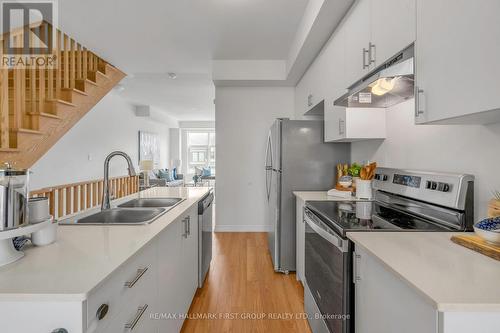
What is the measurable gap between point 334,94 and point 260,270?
6.38 ft

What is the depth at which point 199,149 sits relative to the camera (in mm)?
10758

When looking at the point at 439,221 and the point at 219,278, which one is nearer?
the point at 439,221

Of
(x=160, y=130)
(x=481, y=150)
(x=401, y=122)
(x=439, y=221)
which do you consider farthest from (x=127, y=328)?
(x=160, y=130)

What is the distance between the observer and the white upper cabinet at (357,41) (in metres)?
1.71

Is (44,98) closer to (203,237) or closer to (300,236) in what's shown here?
(203,237)

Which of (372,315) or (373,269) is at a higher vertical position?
(373,269)

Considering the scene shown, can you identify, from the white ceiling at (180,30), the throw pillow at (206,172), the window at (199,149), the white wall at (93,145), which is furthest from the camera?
the window at (199,149)

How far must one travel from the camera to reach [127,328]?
99cm

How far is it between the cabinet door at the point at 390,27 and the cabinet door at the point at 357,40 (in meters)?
0.10

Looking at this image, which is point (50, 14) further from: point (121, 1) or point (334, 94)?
point (334, 94)

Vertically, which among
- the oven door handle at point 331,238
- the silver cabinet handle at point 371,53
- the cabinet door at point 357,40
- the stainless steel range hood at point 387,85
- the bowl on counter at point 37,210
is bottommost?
the oven door handle at point 331,238

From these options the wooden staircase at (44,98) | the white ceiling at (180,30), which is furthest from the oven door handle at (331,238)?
the wooden staircase at (44,98)

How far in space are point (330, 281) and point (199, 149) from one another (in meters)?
9.72

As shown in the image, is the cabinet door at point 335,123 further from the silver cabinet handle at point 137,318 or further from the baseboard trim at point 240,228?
the baseboard trim at point 240,228
